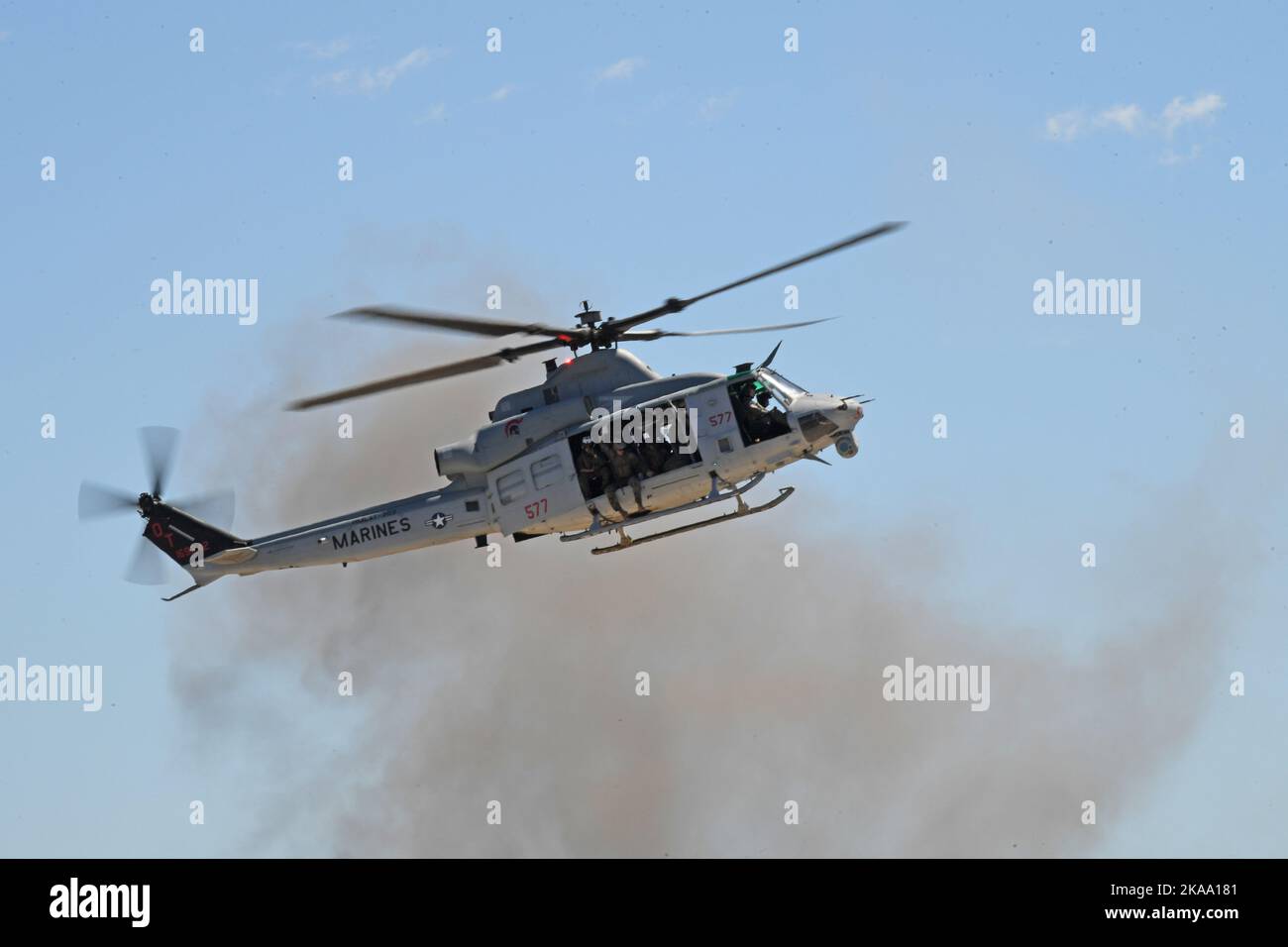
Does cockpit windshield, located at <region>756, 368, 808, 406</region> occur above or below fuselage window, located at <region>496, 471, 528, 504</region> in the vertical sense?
above

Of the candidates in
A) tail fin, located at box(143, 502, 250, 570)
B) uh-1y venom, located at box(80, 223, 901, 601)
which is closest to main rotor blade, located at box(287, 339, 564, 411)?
uh-1y venom, located at box(80, 223, 901, 601)

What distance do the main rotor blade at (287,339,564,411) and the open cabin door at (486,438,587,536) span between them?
5.70 feet

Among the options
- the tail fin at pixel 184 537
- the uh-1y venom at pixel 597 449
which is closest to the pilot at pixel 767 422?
the uh-1y venom at pixel 597 449

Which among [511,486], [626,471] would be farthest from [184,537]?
[626,471]

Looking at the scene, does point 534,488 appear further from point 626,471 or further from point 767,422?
point 767,422

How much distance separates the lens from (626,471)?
43.4 meters

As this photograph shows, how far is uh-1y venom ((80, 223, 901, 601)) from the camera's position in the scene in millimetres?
43094

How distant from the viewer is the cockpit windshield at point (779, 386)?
43312mm

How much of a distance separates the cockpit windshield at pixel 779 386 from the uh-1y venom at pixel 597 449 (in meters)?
0.02

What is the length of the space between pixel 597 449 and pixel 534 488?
4.59ft

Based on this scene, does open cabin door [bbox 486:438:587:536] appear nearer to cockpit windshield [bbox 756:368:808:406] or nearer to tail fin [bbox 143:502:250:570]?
cockpit windshield [bbox 756:368:808:406]
